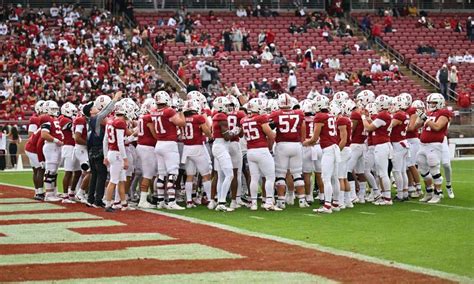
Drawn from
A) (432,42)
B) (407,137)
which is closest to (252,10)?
(432,42)

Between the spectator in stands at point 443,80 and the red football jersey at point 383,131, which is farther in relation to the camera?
the spectator in stands at point 443,80

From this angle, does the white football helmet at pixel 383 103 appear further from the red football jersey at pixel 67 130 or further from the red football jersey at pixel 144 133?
the red football jersey at pixel 67 130

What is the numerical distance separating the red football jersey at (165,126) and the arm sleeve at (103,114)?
85 centimetres

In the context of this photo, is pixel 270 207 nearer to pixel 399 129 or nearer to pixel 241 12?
pixel 399 129

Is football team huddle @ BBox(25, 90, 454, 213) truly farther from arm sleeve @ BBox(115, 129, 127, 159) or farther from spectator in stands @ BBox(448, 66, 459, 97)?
spectator in stands @ BBox(448, 66, 459, 97)

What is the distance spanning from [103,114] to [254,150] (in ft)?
8.80

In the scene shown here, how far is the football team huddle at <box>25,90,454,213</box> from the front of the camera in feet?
52.0

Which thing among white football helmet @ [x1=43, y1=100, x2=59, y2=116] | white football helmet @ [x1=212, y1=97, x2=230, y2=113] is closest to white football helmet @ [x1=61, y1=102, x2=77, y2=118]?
white football helmet @ [x1=43, y1=100, x2=59, y2=116]

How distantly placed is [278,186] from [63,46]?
1931cm

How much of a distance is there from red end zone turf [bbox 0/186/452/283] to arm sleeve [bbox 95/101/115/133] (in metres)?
2.60

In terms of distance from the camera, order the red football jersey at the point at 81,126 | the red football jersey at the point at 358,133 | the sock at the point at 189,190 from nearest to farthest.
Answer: the sock at the point at 189,190
the red football jersey at the point at 358,133
the red football jersey at the point at 81,126

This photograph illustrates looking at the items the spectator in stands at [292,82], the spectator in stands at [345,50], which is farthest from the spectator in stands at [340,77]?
the spectator in stands at [345,50]

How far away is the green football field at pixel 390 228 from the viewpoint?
1084 cm

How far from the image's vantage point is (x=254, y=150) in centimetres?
1591
